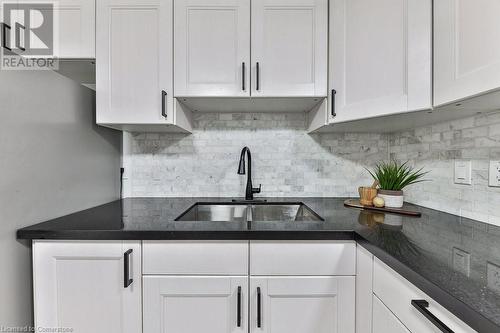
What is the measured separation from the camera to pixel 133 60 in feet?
4.25

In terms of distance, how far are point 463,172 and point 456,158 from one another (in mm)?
78

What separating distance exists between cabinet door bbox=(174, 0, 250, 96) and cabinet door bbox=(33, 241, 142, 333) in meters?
0.84

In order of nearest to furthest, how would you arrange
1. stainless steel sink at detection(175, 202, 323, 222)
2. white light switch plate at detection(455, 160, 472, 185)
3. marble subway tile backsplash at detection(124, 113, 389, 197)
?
white light switch plate at detection(455, 160, 472, 185)
stainless steel sink at detection(175, 202, 323, 222)
marble subway tile backsplash at detection(124, 113, 389, 197)

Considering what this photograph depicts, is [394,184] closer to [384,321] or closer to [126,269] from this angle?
[384,321]

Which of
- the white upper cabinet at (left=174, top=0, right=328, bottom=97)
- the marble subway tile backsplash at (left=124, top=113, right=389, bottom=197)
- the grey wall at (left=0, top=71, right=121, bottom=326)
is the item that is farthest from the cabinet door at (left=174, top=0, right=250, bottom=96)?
the grey wall at (left=0, top=71, right=121, bottom=326)

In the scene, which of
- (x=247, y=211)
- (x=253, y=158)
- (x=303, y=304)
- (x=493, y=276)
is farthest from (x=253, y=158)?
(x=493, y=276)

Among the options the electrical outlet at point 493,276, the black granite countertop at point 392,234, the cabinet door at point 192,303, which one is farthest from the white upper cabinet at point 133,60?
the electrical outlet at point 493,276

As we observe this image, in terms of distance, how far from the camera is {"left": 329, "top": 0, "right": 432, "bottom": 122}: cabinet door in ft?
3.17

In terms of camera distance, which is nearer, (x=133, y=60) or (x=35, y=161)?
(x=35, y=161)

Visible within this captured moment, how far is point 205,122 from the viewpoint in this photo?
5.56ft

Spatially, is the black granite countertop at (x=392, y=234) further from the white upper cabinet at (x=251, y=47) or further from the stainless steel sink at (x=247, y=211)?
the white upper cabinet at (x=251, y=47)

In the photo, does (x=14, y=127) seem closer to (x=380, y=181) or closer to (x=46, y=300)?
(x=46, y=300)

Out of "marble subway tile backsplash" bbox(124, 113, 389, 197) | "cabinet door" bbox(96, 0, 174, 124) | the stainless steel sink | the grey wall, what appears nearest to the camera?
the grey wall

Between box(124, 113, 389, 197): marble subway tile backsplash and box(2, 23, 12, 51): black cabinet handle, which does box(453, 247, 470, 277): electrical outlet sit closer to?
box(124, 113, 389, 197): marble subway tile backsplash
